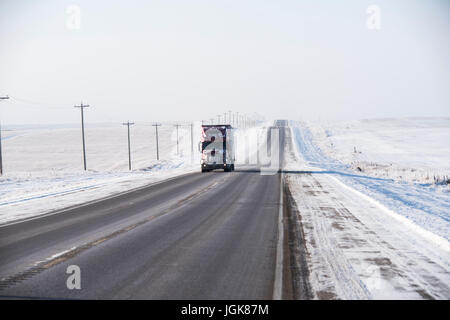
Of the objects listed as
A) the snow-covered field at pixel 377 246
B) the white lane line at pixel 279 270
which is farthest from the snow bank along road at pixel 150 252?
the snow-covered field at pixel 377 246

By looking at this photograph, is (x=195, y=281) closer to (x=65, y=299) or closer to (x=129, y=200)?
(x=65, y=299)

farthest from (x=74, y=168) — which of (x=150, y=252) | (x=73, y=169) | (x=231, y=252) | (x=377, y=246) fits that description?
(x=377, y=246)

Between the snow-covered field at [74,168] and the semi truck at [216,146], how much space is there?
2.71 metres

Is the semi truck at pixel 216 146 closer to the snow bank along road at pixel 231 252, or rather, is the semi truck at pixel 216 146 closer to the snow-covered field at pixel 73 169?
the snow-covered field at pixel 73 169

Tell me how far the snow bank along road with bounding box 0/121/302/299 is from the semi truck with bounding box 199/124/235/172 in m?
16.4

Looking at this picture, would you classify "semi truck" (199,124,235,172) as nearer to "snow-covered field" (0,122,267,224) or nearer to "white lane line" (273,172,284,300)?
"snow-covered field" (0,122,267,224)

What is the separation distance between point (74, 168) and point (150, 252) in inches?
2248

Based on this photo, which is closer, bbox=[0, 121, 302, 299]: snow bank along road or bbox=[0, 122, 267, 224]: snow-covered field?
bbox=[0, 121, 302, 299]: snow bank along road

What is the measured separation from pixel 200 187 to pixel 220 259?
1439cm

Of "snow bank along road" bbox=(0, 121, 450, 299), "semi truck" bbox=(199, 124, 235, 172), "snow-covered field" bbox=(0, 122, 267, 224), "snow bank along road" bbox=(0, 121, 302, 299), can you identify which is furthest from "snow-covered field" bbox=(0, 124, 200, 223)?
"snow bank along road" bbox=(0, 121, 450, 299)

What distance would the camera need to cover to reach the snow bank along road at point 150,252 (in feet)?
20.6

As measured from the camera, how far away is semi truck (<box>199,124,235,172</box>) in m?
31.8

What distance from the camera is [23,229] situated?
11484 millimetres

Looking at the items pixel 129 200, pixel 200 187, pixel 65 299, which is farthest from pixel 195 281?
pixel 200 187
